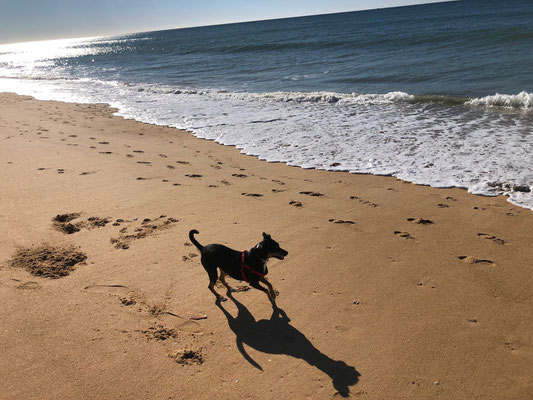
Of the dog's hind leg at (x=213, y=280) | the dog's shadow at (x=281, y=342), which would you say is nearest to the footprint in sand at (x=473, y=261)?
the dog's shadow at (x=281, y=342)

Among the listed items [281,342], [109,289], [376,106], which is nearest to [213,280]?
[281,342]

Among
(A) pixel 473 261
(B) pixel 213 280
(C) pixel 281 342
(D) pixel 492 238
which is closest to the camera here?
(C) pixel 281 342

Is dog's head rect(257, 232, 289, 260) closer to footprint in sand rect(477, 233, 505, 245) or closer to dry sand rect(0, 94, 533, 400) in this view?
dry sand rect(0, 94, 533, 400)

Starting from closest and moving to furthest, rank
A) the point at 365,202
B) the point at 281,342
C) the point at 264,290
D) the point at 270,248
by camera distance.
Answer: the point at 281,342
the point at 270,248
the point at 264,290
the point at 365,202

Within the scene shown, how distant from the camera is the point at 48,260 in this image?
410 centimetres

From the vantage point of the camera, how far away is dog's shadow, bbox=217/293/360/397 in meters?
2.78

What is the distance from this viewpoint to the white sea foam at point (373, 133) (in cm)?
654

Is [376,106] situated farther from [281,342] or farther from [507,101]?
[281,342]

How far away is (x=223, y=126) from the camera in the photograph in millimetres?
10977

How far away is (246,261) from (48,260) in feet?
7.67

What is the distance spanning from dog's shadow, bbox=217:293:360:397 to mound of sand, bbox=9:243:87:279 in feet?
5.83

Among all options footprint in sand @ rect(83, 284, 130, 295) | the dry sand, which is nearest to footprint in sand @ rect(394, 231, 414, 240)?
the dry sand

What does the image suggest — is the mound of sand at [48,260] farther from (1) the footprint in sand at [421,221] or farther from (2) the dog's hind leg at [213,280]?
(1) the footprint in sand at [421,221]

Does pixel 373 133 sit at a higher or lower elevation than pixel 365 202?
higher
